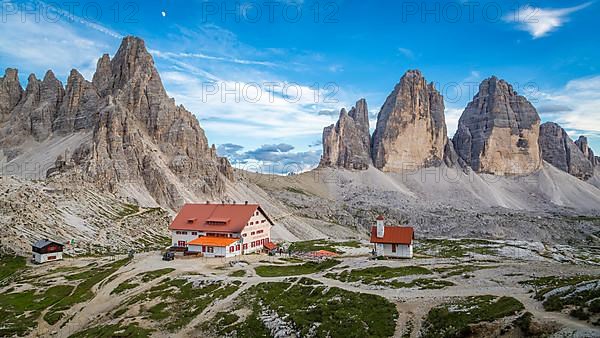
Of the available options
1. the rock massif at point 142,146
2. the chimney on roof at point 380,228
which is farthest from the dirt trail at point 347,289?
the rock massif at point 142,146

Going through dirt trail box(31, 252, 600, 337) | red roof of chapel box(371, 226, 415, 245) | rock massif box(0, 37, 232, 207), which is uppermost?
rock massif box(0, 37, 232, 207)

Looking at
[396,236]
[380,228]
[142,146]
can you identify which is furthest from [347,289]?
[142,146]

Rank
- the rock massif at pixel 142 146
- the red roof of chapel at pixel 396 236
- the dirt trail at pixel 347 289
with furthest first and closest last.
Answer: the rock massif at pixel 142 146 < the red roof of chapel at pixel 396 236 < the dirt trail at pixel 347 289

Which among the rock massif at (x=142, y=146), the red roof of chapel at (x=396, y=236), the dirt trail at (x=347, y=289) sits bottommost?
the dirt trail at (x=347, y=289)

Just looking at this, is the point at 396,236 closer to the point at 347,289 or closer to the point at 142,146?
the point at 347,289

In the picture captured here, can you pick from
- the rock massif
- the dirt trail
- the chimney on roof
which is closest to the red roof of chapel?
the chimney on roof

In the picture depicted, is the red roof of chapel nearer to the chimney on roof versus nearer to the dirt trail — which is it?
the chimney on roof

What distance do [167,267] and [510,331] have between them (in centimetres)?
4668

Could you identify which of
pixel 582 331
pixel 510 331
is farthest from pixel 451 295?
pixel 582 331

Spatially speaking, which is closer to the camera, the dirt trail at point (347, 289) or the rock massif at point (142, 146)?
the dirt trail at point (347, 289)

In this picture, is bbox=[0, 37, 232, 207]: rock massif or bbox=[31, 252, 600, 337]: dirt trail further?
bbox=[0, 37, 232, 207]: rock massif

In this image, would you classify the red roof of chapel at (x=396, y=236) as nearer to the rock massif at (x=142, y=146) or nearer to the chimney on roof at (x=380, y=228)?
the chimney on roof at (x=380, y=228)

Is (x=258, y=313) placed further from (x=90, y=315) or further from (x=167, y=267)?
(x=167, y=267)

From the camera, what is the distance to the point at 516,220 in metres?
196
